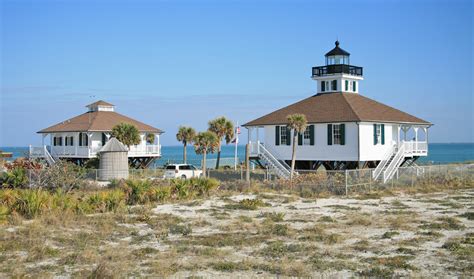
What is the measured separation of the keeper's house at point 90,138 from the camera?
169 ft

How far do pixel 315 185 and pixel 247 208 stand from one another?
26.1 feet

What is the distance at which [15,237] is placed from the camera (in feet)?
55.4

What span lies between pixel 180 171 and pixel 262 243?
25009mm

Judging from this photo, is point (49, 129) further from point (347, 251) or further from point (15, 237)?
point (347, 251)

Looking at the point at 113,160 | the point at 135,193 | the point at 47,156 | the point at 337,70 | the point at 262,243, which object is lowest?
the point at 262,243

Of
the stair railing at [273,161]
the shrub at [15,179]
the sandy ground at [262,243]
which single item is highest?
the stair railing at [273,161]

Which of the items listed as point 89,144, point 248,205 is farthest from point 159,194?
point 89,144

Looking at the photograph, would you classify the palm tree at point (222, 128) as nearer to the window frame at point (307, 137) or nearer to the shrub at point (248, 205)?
the window frame at point (307, 137)

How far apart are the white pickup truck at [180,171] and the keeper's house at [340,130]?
466cm

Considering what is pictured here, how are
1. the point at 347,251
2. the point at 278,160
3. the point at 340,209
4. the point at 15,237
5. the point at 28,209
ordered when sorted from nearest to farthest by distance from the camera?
the point at 347,251
the point at 15,237
the point at 28,209
the point at 340,209
the point at 278,160

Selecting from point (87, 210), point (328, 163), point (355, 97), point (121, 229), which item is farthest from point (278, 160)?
point (121, 229)

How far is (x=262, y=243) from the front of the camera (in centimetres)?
1655

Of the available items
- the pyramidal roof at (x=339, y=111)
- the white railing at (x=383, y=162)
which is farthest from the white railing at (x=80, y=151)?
the white railing at (x=383, y=162)

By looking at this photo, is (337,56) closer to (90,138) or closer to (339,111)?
(339,111)
